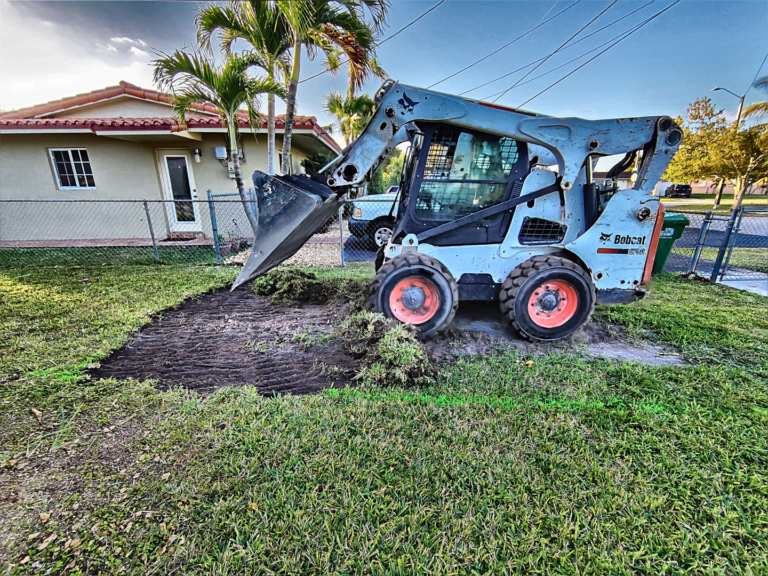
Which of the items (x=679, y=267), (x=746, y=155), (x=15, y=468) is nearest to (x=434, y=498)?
(x=15, y=468)

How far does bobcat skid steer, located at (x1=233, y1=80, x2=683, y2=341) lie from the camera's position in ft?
10.5

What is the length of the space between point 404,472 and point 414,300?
188cm

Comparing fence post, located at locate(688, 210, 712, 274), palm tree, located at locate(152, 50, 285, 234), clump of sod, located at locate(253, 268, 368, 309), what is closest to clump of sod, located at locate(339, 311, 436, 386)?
clump of sod, located at locate(253, 268, 368, 309)

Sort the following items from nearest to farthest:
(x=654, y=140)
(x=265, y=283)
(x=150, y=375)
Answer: (x=150, y=375), (x=654, y=140), (x=265, y=283)

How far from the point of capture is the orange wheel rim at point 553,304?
346 cm

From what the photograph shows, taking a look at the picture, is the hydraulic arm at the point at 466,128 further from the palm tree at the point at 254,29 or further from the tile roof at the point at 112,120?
the tile roof at the point at 112,120

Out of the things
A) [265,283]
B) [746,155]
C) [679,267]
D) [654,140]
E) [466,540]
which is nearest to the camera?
[466,540]

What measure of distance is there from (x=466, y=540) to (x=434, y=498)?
24 centimetres

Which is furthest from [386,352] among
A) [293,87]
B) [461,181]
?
[293,87]

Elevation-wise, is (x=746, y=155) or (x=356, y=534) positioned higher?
(x=746, y=155)

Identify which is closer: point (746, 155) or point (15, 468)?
point (15, 468)

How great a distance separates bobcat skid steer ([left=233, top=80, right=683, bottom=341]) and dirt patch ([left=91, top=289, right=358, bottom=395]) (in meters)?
0.67

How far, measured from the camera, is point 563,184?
330 centimetres

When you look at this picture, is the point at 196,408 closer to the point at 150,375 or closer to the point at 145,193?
the point at 150,375
